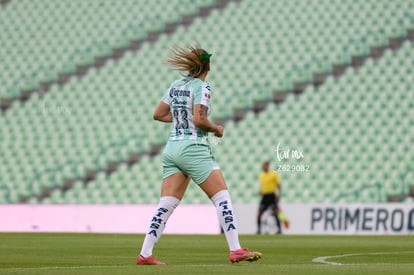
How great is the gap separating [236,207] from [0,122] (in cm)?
868

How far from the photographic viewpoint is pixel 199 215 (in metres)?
23.8

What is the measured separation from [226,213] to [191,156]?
623mm

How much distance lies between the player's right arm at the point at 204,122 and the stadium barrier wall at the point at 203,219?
13.4m

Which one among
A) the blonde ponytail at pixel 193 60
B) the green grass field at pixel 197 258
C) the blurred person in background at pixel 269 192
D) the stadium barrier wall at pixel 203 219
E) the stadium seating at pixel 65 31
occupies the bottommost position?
the green grass field at pixel 197 258

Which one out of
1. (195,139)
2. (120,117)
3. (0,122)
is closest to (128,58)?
(120,117)

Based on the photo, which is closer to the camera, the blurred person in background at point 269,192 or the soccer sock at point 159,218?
the soccer sock at point 159,218

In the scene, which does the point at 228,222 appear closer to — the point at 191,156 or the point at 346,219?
the point at 191,156

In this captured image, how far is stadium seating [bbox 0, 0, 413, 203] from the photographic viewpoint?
89.4ft

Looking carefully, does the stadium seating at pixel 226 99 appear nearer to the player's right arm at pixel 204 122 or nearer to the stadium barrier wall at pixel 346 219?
the stadium barrier wall at pixel 346 219

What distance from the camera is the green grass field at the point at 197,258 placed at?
9.27m

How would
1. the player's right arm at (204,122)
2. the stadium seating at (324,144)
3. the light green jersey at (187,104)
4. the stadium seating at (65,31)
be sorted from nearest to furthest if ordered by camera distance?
the player's right arm at (204,122) < the light green jersey at (187,104) < the stadium seating at (324,144) < the stadium seating at (65,31)

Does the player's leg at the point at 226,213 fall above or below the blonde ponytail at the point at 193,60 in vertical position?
below

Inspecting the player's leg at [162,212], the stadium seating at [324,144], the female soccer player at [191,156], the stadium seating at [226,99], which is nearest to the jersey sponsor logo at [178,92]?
the female soccer player at [191,156]

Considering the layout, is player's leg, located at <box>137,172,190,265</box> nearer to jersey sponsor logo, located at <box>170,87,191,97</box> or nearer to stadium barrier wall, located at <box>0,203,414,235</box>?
jersey sponsor logo, located at <box>170,87,191,97</box>
